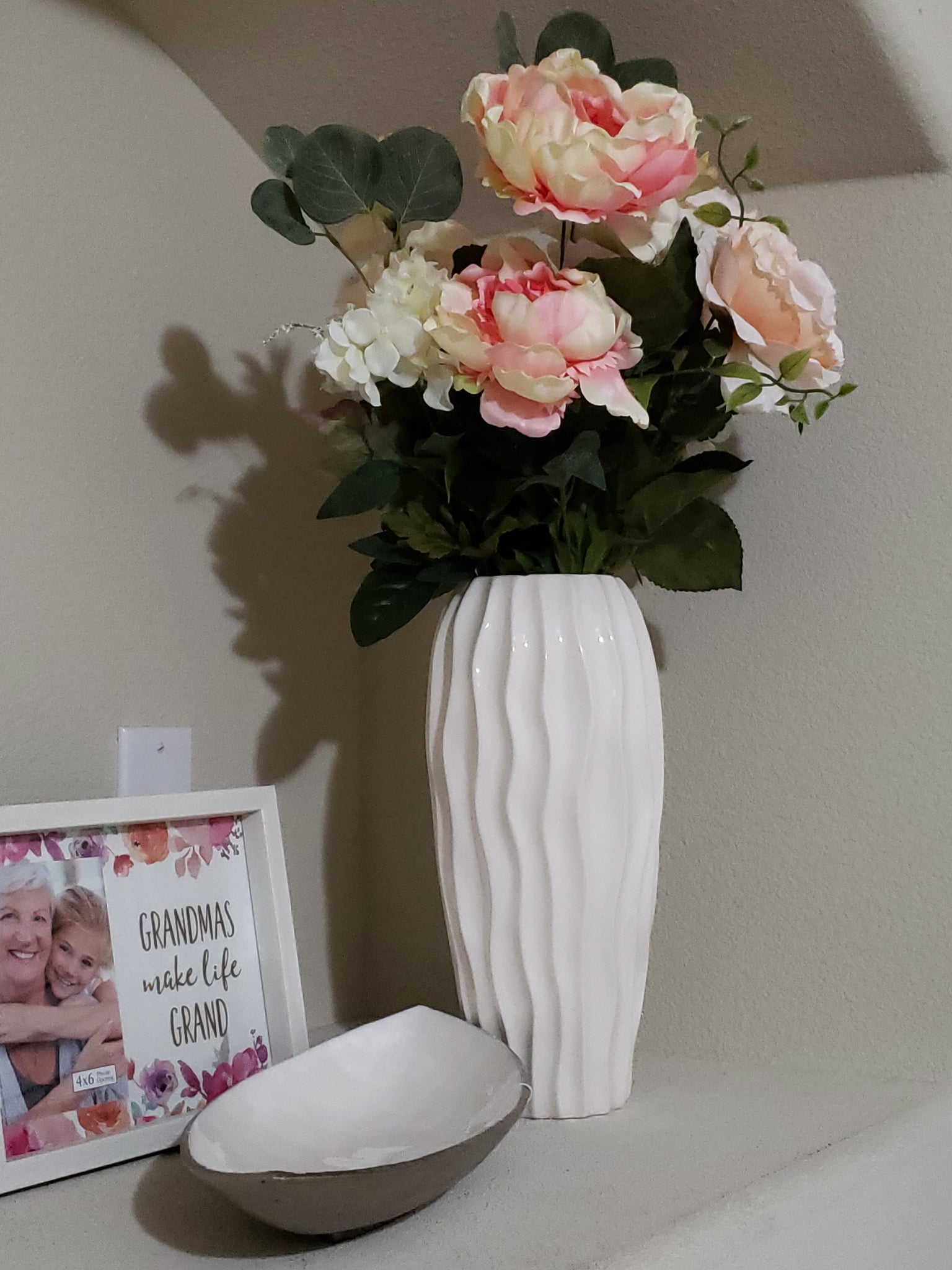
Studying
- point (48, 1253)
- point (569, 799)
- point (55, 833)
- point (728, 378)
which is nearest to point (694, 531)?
point (728, 378)

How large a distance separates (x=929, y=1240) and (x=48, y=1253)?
57 cm

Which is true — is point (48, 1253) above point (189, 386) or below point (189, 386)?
below

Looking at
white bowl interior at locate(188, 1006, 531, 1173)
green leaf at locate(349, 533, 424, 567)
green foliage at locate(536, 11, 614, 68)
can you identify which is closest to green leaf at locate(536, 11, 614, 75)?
green foliage at locate(536, 11, 614, 68)

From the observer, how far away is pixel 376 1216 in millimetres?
604

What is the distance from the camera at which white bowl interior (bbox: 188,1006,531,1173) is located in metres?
0.68

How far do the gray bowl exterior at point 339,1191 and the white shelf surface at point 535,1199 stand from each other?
0.02m

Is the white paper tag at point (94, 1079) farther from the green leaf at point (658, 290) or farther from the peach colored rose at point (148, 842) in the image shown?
the green leaf at point (658, 290)

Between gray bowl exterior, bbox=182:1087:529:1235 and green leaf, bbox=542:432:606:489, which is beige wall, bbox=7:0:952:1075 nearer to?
green leaf, bbox=542:432:606:489

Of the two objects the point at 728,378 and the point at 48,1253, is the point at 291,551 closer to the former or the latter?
the point at 728,378

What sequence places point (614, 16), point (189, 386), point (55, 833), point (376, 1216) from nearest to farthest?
point (376, 1216)
point (55, 833)
point (614, 16)
point (189, 386)

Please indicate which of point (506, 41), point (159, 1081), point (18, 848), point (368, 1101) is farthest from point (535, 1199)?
point (506, 41)

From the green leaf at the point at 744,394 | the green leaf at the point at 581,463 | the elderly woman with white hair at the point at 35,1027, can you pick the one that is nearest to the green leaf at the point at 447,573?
the green leaf at the point at 581,463

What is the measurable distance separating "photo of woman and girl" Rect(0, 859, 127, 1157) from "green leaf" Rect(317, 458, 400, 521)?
0.95ft

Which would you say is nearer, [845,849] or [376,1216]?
[376,1216]
